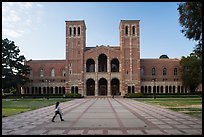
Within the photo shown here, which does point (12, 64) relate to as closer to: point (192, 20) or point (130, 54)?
point (130, 54)

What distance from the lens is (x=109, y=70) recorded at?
73.5 m

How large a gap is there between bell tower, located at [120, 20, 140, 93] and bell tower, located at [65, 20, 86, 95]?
34.3ft

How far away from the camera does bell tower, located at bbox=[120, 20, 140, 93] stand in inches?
2874

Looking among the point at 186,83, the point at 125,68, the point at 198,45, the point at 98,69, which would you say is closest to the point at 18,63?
the point at 98,69

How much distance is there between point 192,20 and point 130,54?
55902mm

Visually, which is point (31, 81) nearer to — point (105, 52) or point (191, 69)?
point (105, 52)

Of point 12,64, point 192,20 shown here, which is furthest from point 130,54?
point 192,20

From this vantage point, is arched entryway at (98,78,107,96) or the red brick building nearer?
the red brick building

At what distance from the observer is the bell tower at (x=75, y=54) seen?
7344 cm

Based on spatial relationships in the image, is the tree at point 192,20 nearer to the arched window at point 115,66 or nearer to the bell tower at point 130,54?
the bell tower at point 130,54

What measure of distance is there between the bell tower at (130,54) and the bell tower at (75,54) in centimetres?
1045

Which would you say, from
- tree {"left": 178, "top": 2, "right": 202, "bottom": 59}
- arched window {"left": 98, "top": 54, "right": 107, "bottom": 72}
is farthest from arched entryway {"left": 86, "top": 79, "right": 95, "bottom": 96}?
tree {"left": 178, "top": 2, "right": 202, "bottom": 59}

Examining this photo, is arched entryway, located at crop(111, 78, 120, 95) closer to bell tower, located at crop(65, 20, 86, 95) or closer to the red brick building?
the red brick building

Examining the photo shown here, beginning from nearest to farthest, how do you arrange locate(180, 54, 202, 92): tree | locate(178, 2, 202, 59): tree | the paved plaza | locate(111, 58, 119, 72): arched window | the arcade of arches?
1. the paved plaza
2. locate(178, 2, 202, 59): tree
3. locate(180, 54, 202, 92): tree
4. the arcade of arches
5. locate(111, 58, 119, 72): arched window
